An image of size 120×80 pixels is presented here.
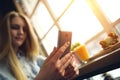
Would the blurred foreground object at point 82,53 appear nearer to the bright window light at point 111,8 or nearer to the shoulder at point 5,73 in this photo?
the bright window light at point 111,8

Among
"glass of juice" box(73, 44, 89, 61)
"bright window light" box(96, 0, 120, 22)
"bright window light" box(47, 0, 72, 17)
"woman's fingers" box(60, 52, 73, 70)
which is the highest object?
"bright window light" box(47, 0, 72, 17)

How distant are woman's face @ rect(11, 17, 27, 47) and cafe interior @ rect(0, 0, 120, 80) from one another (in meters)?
0.32

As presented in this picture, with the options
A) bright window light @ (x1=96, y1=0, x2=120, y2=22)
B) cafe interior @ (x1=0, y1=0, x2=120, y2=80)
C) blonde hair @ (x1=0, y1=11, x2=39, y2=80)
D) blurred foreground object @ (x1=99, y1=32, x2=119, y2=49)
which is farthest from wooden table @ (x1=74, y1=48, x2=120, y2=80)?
bright window light @ (x1=96, y1=0, x2=120, y2=22)

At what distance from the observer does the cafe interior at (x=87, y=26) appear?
961mm

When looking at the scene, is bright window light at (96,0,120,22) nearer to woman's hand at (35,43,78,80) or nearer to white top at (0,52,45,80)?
white top at (0,52,45,80)

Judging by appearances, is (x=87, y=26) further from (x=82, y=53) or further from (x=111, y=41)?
(x=111, y=41)

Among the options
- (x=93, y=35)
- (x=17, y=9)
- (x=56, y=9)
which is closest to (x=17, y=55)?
(x=93, y=35)

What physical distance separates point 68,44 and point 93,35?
0.77 metres

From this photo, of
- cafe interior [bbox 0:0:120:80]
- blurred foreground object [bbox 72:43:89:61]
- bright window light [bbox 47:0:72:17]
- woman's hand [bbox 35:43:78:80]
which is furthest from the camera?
bright window light [bbox 47:0:72:17]

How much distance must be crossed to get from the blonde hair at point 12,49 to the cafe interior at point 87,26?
0.84 feet

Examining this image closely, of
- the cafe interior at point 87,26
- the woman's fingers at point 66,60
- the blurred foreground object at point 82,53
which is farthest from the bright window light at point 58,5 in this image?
the woman's fingers at point 66,60

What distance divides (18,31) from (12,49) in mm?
95

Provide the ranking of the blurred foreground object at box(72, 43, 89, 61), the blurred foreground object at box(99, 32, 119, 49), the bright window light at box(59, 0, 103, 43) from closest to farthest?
1. the blurred foreground object at box(99, 32, 119, 49)
2. the blurred foreground object at box(72, 43, 89, 61)
3. the bright window light at box(59, 0, 103, 43)

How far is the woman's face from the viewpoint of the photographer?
112cm
